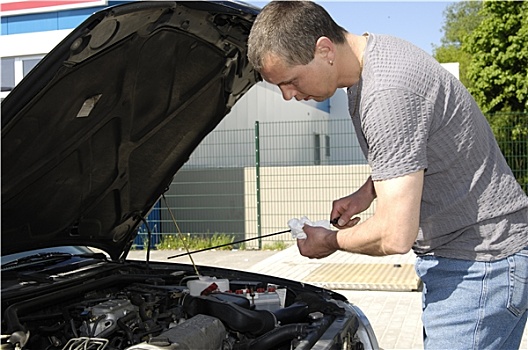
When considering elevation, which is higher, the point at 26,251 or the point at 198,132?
the point at 198,132

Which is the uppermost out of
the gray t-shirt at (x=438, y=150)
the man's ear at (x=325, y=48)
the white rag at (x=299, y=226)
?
the man's ear at (x=325, y=48)

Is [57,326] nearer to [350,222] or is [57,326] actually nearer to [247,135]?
[350,222]

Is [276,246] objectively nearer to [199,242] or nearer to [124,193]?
[199,242]

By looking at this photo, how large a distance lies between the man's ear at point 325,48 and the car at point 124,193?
782 mm

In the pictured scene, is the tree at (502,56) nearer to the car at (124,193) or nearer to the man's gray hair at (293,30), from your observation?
the car at (124,193)

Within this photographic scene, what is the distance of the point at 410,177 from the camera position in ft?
8.03

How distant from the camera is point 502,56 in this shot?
16078mm

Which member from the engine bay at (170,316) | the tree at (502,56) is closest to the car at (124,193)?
the engine bay at (170,316)

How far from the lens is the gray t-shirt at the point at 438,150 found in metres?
2.47

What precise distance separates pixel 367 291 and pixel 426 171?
18.2ft

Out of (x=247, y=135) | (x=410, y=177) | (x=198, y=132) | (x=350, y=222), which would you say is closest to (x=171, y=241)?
(x=247, y=135)

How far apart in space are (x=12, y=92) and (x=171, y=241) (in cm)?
1026

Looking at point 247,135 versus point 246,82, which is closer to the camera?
point 246,82

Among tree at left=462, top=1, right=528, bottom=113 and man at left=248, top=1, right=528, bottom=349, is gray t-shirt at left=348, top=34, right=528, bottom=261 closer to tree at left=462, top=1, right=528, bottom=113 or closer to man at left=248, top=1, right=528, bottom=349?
man at left=248, top=1, right=528, bottom=349
